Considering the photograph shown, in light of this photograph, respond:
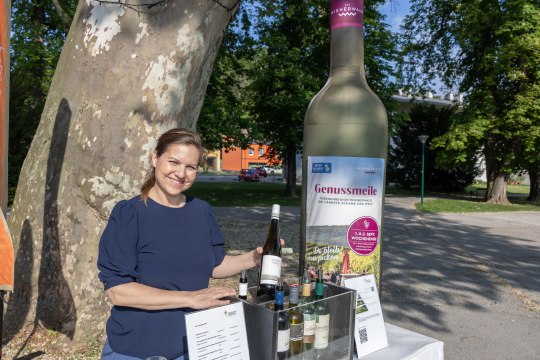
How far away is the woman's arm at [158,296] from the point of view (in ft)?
5.57

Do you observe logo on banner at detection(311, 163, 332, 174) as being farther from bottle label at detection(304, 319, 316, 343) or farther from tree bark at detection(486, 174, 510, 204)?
tree bark at detection(486, 174, 510, 204)

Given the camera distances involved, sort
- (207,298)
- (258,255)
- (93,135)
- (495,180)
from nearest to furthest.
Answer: (207,298) < (258,255) < (93,135) < (495,180)

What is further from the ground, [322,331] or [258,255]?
[258,255]

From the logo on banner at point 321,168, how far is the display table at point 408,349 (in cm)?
107

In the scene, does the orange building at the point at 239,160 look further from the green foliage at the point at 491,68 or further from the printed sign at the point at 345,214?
the printed sign at the point at 345,214

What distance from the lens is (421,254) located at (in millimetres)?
8602

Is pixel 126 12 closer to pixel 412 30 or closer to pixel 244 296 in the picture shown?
pixel 244 296

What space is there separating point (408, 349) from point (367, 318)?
0.31m

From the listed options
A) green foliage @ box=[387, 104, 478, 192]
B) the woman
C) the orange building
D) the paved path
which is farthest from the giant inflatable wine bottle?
the orange building

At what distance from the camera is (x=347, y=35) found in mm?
2543

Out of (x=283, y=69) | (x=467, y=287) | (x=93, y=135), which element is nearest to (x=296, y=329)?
(x=93, y=135)

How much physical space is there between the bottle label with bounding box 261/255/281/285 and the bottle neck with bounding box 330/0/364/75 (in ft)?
4.32

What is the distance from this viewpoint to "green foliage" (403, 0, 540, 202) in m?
18.9

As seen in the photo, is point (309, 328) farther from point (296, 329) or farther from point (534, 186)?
point (534, 186)
